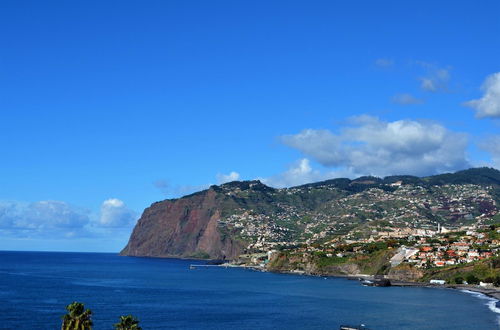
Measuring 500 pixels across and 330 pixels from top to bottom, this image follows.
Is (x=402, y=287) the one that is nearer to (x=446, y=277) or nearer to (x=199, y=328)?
(x=446, y=277)

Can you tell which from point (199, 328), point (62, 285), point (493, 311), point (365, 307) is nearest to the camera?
point (199, 328)

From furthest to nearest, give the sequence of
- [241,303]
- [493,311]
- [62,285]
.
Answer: [62,285] → [241,303] → [493,311]

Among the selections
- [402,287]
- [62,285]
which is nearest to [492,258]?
[402,287]

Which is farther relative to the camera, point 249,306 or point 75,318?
point 249,306

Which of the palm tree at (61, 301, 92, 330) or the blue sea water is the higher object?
the palm tree at (61, 301, 92, 330)

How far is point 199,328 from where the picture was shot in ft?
352

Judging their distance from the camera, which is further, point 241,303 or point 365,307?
point 241,303

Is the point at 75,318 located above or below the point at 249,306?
above

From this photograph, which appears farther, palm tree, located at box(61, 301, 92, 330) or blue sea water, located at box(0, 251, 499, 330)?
blue sea water, located at box(0, 251, 499, 330)

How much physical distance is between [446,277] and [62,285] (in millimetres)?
123559

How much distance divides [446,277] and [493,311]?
7645cm

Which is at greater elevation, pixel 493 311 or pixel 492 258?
pixel 492 258

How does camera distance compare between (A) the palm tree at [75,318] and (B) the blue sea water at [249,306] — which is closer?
(A) the palm tree at [75,318]

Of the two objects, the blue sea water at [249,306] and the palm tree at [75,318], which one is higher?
the palm tree at [75,318]
